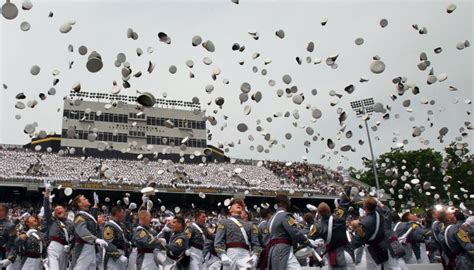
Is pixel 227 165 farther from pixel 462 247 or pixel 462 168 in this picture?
pixel 462 247

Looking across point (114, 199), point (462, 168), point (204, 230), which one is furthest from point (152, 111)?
point (204, 230)

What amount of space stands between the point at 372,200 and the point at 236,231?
242 centimetres

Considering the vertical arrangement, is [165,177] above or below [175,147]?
below

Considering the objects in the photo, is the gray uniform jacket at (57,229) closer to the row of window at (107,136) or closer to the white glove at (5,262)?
the white glove at (5,262)

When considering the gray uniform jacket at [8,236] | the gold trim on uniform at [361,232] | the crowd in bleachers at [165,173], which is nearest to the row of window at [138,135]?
the crowd in bleachers at [165,173]

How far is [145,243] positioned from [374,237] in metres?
4.37

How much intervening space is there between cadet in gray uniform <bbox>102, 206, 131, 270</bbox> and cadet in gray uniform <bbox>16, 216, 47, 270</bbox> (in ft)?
4.88

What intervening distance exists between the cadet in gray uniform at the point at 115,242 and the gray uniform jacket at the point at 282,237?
132 inches

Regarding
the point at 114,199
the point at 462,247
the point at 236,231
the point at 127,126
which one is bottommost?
the point at 462,247

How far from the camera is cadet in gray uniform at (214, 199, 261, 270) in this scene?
864 cm

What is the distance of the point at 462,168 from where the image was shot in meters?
61.8

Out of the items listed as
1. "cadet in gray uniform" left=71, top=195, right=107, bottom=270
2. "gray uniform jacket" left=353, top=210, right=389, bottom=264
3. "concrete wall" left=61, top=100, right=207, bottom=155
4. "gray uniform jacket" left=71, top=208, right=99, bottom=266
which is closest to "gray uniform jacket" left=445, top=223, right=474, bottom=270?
"gray uniform jacket" left=353, top=210, right=389, bottom=264

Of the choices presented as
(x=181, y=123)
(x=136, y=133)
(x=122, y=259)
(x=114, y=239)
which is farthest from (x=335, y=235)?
(x=181, y=123)

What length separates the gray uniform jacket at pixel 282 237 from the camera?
7344mm
